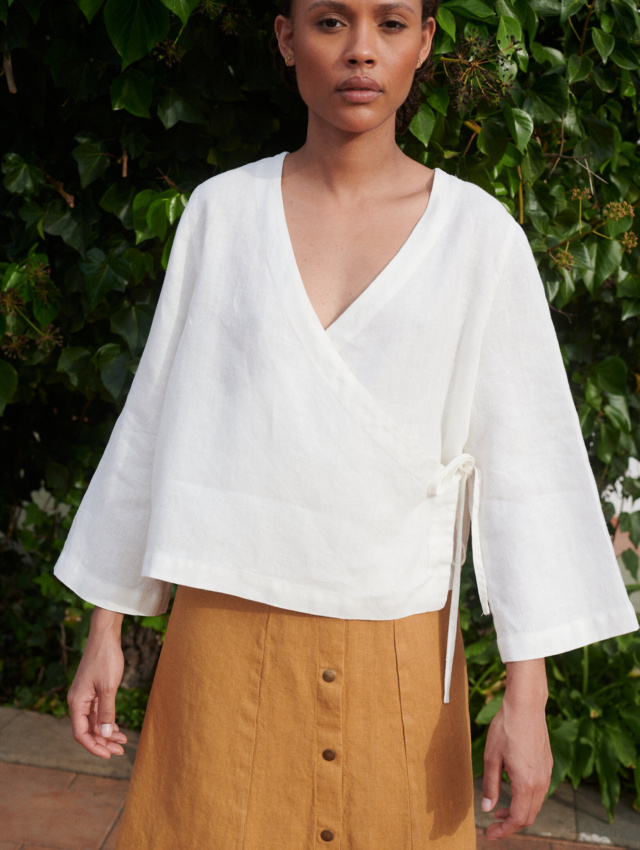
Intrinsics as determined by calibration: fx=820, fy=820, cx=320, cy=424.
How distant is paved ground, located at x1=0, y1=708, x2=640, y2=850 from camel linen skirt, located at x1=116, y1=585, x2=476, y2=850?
4.30 ft

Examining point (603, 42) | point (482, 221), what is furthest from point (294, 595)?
point (603, 42)

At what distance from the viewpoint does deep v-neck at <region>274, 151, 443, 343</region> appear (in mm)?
1030

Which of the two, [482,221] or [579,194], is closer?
[482,221]

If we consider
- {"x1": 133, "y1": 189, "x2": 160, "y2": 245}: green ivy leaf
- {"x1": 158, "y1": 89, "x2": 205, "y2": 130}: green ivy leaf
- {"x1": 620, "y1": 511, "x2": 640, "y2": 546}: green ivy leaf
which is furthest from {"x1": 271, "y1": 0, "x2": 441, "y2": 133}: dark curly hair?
{"x1": 620, "y1": 511, "x2": 640, "y2": 546}: green ivy leaf

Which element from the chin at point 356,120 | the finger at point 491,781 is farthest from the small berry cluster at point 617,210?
the finger at point 491,781

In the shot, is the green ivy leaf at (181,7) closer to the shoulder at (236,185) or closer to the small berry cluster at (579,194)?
the shoulder at (236,185)

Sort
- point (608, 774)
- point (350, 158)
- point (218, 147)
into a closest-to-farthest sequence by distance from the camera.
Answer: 1. point (350, 158)
2. point (218, 147)
3. point (608, 774)

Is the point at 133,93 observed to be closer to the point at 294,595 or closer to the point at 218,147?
the point at 218,147

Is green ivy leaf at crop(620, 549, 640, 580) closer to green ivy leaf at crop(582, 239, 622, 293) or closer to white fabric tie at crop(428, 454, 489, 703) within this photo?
green ivy leaf at crop(582, 239, 622, 293)

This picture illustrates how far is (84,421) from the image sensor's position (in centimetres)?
242

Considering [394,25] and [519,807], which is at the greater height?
[394,25]

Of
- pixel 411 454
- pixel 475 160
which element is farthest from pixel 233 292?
pixel 475 160

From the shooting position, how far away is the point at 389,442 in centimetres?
103

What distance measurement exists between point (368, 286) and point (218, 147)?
85 centimetres
